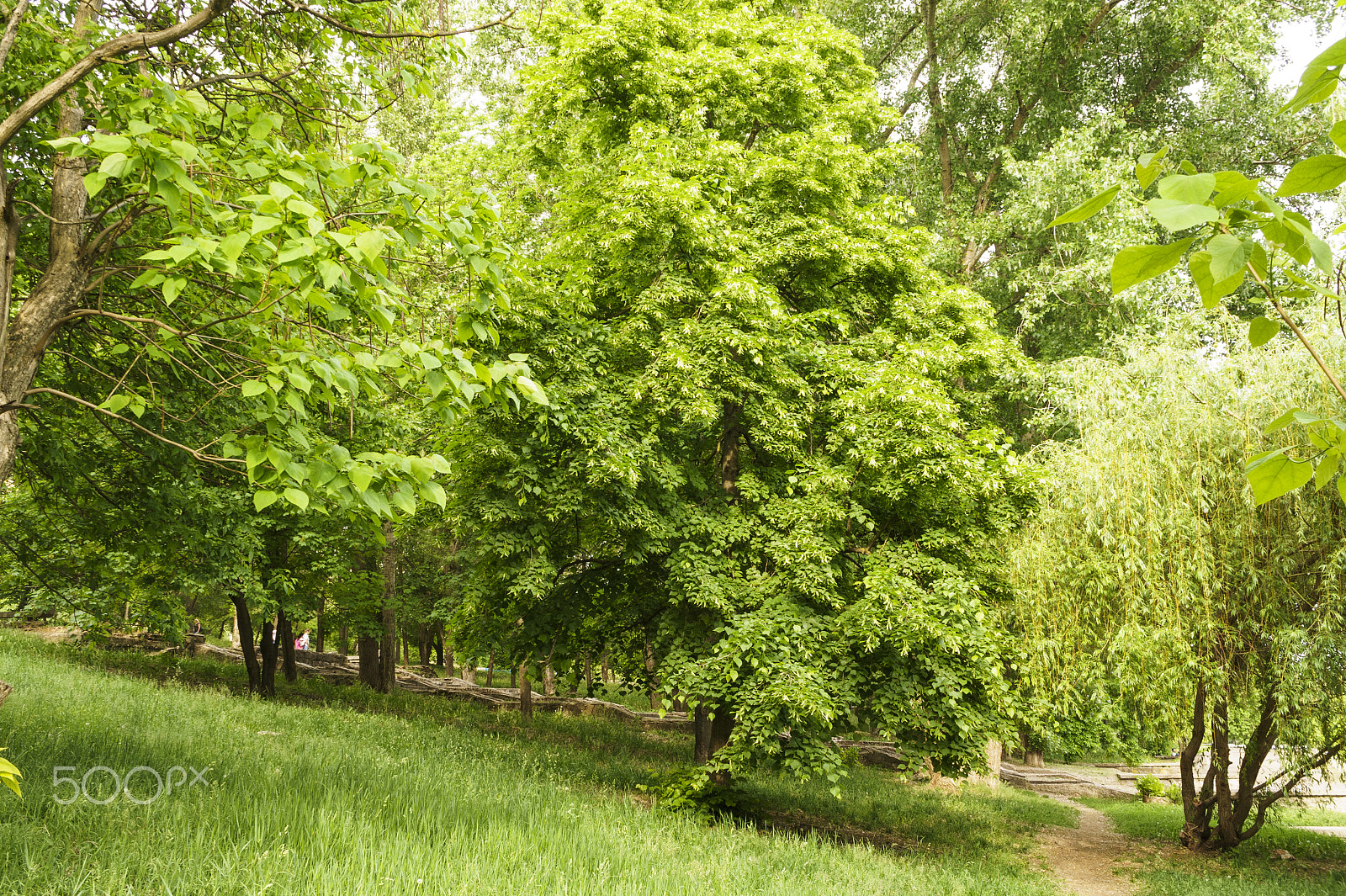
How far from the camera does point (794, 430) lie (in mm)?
10188

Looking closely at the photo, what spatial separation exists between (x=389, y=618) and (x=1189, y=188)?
2153cm

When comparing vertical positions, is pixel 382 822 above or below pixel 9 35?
below

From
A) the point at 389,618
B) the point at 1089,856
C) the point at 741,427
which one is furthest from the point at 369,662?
the point at 1089,856

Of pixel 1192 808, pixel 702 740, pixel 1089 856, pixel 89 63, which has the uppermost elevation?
pixel 89 63

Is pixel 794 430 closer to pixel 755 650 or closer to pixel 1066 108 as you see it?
pixel 755 650

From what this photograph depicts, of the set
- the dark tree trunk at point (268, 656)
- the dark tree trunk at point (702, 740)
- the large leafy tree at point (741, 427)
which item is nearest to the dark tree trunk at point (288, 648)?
the dark tree trunk at point (268, 656)

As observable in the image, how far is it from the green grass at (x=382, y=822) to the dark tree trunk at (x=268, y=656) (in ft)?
13.4

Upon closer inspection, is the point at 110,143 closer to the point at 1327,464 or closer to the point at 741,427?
the point at 1327,464

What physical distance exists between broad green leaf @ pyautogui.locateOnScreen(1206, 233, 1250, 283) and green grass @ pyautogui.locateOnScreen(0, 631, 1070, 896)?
489 centimetres

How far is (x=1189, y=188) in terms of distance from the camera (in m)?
1.26

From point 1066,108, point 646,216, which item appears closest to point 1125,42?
point 1066,108

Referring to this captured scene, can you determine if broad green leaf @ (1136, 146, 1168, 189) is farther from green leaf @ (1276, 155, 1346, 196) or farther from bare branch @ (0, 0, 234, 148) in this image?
bare branch @ (0, 0, 234, 148)

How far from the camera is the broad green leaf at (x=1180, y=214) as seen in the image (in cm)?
117

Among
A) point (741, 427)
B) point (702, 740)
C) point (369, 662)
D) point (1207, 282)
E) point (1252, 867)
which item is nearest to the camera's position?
point (1207, 282)
